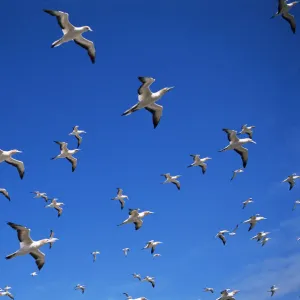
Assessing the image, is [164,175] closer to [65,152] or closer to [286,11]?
[65,152]

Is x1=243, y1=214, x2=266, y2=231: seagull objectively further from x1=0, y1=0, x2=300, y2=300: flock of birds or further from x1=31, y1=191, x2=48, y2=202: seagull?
x1=31, y1=191, x2=48, y2=202: seagull

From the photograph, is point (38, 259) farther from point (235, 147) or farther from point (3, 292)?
point (3, 292)

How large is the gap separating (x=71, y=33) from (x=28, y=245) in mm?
11861

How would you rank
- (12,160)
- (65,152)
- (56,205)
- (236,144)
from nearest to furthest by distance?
(12,160)
(236,144)
(65,152)
(56,205)

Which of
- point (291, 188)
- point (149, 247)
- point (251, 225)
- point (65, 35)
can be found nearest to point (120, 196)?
point (149, 247)

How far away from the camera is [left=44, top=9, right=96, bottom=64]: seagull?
2459cm

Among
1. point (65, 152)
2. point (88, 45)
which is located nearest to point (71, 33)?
point (88, 45)

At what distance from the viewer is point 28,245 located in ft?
75.0

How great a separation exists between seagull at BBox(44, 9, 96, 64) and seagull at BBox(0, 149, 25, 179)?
8.12 m

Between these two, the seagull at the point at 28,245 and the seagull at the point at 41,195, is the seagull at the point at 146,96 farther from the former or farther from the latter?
the seagull at the point at 41,195

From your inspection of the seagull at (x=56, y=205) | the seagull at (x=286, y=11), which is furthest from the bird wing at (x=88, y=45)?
the seagull at (x=56, y=205)

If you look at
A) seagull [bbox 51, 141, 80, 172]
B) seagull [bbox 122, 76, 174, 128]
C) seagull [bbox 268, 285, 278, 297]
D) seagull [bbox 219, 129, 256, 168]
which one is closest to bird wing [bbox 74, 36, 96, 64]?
seagull [bbox 122, 76, 174, 128]

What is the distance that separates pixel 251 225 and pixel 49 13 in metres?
26.1

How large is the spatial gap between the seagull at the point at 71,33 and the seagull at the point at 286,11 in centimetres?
1073
